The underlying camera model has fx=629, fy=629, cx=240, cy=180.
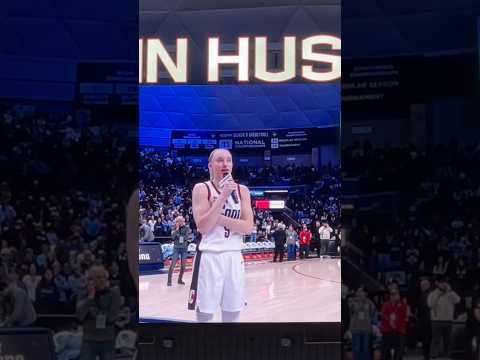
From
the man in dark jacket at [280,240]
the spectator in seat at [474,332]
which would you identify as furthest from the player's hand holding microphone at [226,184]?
the spectator in seat at [474,332]

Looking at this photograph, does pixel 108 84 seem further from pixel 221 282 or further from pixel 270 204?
pixel 221 282

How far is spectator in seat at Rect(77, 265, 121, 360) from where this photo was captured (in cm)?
541

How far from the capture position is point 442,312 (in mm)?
5363

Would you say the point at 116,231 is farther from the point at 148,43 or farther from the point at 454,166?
the point at 454,166

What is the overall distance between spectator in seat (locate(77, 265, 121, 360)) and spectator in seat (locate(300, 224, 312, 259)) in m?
1.65

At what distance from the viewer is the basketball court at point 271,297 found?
5.36 m

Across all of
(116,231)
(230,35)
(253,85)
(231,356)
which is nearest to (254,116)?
(253,85)

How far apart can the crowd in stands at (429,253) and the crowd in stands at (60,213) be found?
6.72 ft

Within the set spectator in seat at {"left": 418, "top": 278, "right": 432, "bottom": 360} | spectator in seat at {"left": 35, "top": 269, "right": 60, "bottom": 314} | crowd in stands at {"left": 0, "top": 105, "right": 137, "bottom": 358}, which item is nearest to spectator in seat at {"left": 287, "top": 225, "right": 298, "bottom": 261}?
spectator in seat at {"left": 418, "top": 278, "right": 432, "bottom": 360}

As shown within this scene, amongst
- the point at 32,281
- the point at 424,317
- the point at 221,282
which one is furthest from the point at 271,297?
the point at 32,281

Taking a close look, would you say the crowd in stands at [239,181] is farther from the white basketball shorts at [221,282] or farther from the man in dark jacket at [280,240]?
the white basketball shorts at [221,282]

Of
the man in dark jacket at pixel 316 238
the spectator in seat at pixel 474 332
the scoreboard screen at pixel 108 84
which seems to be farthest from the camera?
the scoreboard screen at pixel 108 84

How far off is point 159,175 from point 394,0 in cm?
257

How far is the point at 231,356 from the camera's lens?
5.46m
